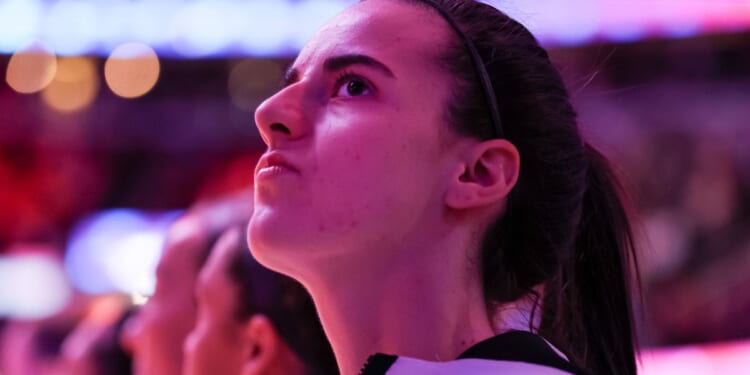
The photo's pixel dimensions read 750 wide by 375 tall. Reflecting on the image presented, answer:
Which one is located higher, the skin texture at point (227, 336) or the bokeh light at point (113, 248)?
the skin texture at point (227, 336)

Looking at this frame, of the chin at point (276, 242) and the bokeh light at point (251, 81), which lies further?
the bokeh light at point (251, 81)

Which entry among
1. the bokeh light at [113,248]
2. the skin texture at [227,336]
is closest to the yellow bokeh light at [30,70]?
the bokeh light at [113,248]

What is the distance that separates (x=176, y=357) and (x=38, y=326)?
1.24 m

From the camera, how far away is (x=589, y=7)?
3254 millimetres

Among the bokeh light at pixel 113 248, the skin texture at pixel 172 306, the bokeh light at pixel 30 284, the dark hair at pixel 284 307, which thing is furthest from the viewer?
the bokeh light at pixel 30 284

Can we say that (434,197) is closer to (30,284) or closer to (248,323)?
(248,323)

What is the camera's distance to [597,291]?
5.11 feet

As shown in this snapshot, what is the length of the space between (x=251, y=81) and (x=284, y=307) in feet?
7.80

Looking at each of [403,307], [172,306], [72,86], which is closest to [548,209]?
[403,307]

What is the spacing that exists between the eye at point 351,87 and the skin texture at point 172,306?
90 centimetres

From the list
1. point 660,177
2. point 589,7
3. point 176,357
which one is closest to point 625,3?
point 589,7

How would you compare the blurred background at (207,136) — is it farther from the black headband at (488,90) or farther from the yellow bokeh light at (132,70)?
the black headband at (488,90)

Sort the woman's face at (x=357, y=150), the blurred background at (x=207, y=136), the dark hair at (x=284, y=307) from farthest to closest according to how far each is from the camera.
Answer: the blurred background at (x=207, y=136)
the dark hair at (x=284, y=307)
the woman's face at (x=357, y=150)

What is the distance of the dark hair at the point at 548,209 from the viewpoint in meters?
1.42
